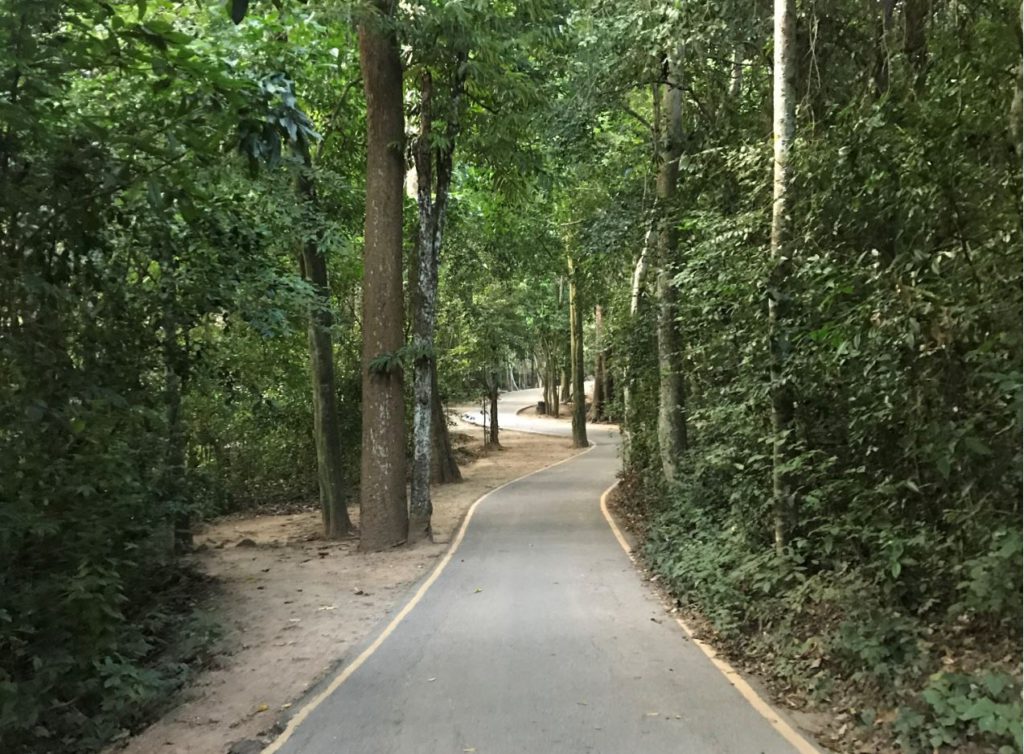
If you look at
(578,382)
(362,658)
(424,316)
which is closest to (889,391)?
(362,658)

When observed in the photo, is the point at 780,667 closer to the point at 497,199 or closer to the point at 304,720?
the point at 304,720

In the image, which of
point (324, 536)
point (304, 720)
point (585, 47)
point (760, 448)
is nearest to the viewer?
point (304, 720)

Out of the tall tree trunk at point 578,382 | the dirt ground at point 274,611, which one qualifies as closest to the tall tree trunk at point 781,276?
the dirt ground at point 274,611

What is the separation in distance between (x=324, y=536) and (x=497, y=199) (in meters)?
9.01

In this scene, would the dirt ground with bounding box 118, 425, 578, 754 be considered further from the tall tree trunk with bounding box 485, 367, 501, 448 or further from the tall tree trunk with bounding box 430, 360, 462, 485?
the tall tree trunk with bounding box 485, 367, 501, 448

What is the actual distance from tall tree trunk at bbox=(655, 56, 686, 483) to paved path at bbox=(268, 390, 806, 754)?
317cm

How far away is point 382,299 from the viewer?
1434 cm

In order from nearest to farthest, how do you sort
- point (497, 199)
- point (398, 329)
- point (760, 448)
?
point (760, 448) → point (398, 329) → point (497, 199)

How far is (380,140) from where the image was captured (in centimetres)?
1415

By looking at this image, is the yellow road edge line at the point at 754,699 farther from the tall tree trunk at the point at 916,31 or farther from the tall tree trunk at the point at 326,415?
the tall tree trunk at the point at 326,415

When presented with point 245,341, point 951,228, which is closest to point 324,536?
point 245,341

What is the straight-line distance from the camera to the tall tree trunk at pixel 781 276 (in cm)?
768

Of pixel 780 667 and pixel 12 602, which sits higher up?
pixel 12 602

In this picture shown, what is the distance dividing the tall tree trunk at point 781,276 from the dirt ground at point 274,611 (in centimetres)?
472
